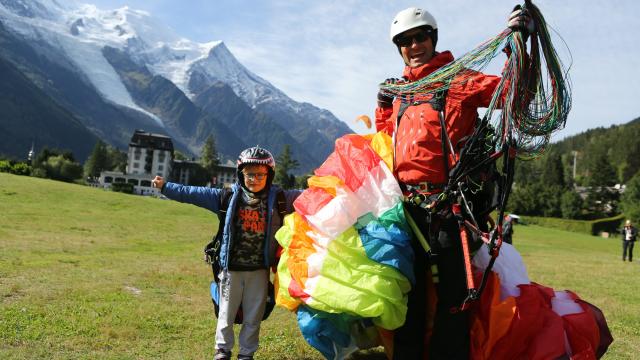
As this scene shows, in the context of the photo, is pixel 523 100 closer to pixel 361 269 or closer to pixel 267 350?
pixel 361 269

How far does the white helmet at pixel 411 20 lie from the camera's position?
13.2 feet

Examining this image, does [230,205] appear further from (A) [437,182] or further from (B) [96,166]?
(B) [96,166]

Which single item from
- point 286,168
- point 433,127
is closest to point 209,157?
point 286,168

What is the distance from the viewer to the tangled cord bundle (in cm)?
348

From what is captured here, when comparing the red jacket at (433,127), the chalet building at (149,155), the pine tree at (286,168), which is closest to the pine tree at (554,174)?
the pine tree at (286,168)

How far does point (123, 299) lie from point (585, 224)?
275 feet

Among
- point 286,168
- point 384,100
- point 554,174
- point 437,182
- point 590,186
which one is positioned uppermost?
point 554,174

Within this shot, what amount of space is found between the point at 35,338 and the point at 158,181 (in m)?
→ 2.14

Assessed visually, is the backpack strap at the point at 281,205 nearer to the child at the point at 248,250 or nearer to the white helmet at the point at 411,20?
the child at the point at 248,250

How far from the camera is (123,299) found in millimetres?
7910

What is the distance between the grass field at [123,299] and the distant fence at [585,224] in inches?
2744

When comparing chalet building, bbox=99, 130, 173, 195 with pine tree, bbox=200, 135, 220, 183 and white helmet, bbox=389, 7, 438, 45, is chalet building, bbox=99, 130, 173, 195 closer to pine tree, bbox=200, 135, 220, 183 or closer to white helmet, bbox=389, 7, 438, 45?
pine tree, bbox=200, 135, 220, 183

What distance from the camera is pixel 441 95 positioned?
12.4ft

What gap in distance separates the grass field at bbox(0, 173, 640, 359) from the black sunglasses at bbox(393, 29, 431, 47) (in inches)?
135
